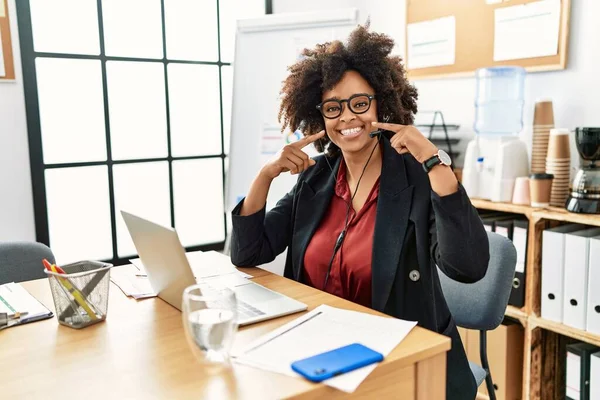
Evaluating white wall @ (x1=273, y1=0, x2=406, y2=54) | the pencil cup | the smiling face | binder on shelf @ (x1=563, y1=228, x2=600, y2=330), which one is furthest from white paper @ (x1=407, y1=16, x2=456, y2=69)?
the pencil cup

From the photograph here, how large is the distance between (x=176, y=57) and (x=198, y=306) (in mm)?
2462

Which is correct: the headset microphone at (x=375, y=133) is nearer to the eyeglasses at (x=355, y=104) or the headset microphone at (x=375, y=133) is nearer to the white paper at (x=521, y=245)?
the eyeglasses at (x=355, y=104)

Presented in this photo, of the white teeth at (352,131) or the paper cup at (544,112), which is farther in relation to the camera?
the paper cup at (544,112)

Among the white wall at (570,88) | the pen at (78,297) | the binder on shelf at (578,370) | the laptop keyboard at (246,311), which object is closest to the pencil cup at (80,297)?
the pen at (78,297)

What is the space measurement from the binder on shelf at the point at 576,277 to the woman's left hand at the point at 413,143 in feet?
3.61

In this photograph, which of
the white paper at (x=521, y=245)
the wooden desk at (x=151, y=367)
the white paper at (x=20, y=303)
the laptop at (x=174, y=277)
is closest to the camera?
the wooden desk at (x=151, y=367)

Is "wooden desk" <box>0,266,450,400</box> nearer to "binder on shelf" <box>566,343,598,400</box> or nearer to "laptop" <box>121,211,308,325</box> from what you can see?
"laptop" <box>121,211,308,325</box>

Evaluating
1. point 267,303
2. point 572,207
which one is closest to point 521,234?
point 572,207

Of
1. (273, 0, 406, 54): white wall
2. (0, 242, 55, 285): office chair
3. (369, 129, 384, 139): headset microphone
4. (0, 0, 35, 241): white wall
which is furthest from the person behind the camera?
(273, 0, 406, 54): white wall

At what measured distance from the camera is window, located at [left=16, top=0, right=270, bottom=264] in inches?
109

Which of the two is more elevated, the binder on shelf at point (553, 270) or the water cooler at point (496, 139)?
the water cooler at point (496, 139)

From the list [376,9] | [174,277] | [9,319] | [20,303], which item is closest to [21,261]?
[20,303]

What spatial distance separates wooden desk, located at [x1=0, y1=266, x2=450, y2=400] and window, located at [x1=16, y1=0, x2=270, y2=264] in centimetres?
181

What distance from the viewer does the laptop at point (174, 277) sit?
117 cm
